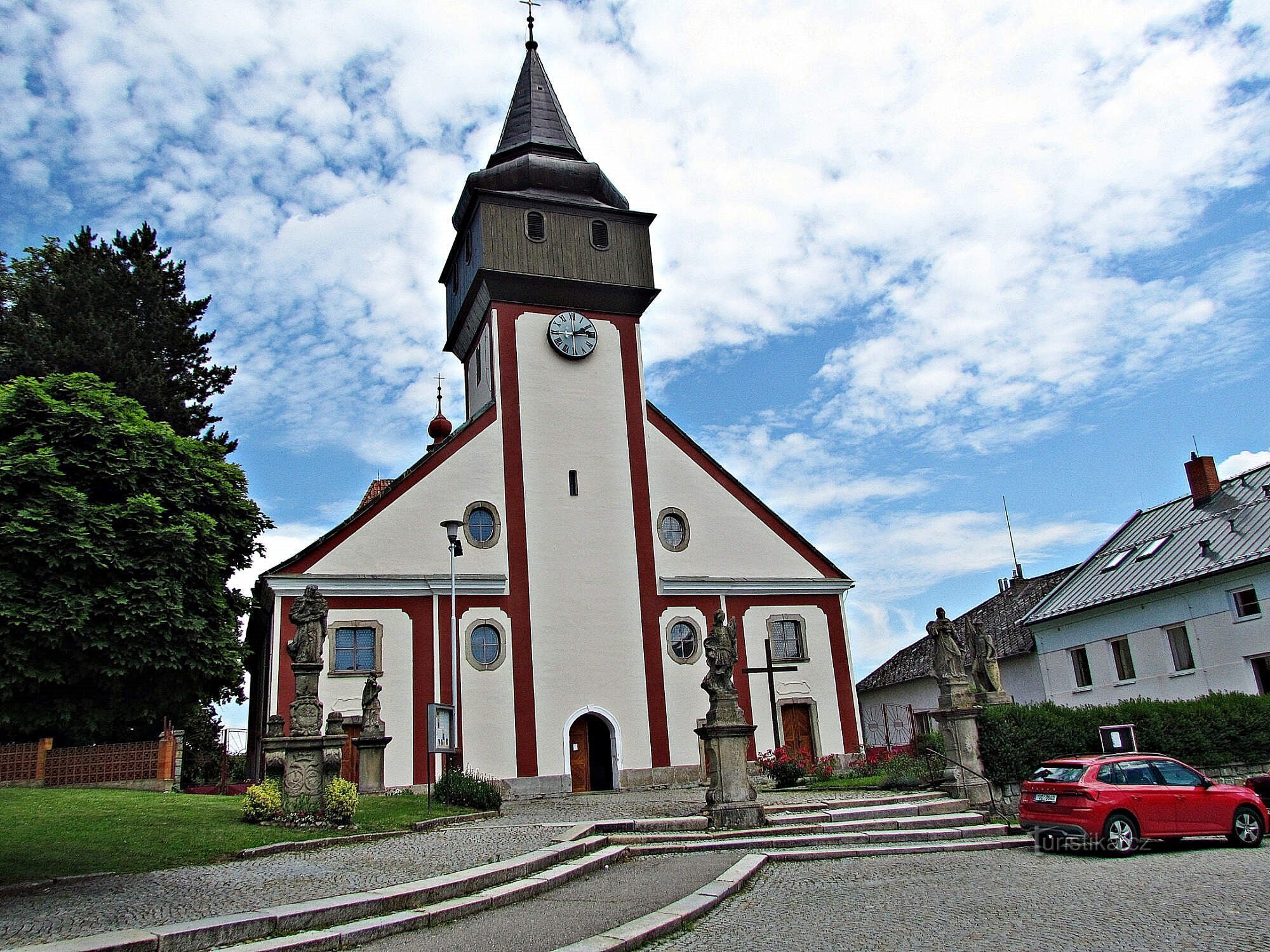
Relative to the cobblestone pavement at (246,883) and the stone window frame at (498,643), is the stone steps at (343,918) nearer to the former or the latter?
the cobblestone pavement at (246,883)

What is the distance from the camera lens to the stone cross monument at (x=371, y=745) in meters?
20.8

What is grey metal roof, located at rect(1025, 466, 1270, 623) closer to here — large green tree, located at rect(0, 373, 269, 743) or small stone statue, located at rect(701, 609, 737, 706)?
small stone statue, located at rect(701, 609, 737, 706)

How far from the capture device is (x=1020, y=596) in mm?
40281

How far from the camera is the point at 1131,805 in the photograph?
1284cm

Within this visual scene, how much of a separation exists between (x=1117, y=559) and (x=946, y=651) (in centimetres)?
1980

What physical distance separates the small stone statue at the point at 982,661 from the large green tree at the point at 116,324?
22085mm

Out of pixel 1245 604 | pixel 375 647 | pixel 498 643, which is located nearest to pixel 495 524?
pixel 498 643

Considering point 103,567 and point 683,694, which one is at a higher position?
point 103,567

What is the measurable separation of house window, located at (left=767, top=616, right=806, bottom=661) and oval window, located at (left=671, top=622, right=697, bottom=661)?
2411 millimetres

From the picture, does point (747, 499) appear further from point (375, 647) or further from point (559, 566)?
point (375, 647)

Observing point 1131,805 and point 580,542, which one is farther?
point 580,542

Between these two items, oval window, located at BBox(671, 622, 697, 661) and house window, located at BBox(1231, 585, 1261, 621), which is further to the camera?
oval window, located at BBox(671, 622, 697, 661)

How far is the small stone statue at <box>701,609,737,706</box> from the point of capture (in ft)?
50.1

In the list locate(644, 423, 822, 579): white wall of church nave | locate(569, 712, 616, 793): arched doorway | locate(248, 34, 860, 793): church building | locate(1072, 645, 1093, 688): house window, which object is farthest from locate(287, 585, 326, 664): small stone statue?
locate(1072, 645, 1093, 688): house window
